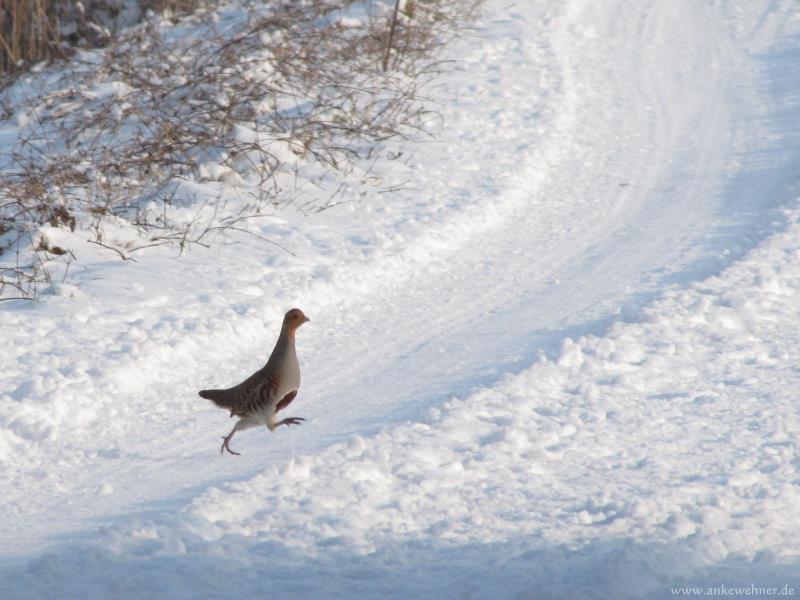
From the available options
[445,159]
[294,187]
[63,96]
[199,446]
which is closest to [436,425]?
[199,446]

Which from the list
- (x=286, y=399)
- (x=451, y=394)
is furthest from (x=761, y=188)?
(x=286, y=399)

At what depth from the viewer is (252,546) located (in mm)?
3982

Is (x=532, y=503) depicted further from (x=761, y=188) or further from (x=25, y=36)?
(x=25, y=36)

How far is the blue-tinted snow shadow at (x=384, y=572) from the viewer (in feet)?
12.0

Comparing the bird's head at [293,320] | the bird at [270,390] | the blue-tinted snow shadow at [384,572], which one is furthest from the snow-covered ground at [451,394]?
the bird's head at [293,320]

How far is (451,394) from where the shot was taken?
5488 mm

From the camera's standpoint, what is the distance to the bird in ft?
14.9

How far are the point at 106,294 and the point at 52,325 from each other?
53 centimetres

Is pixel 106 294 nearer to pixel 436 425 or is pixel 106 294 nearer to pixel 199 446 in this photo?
pixel 199 446

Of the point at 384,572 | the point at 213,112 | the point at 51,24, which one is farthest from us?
the point at 51,24

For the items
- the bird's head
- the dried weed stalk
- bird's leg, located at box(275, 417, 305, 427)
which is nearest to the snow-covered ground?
bird's leg, located at box(275, 417, 305, 427)

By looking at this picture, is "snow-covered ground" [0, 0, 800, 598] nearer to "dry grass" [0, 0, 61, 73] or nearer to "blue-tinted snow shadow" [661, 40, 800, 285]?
"blue-tinted snow shadow" [661, 40, 800, 285]

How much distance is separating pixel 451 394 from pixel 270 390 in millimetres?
1296

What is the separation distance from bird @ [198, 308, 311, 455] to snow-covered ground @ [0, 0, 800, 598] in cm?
25
